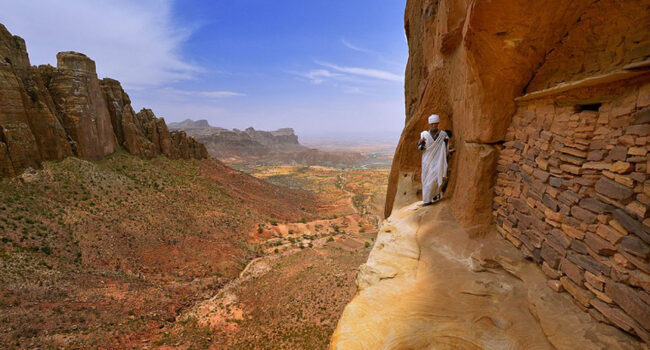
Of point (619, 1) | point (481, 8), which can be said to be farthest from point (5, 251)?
point (619, 1)

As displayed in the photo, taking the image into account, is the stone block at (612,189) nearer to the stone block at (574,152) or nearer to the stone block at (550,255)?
the stone block at (574,152)

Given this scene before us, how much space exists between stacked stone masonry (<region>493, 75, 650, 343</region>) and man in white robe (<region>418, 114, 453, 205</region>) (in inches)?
94.3

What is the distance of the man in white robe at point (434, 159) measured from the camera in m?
7.12

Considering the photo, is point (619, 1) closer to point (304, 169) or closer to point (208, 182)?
point (208, 182)

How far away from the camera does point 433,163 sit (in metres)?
7.41

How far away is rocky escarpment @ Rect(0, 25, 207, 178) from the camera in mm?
18188

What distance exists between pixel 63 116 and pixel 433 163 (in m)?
31.6

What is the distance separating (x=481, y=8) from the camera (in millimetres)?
4598

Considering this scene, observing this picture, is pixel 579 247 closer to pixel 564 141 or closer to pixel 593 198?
pixel 593 198

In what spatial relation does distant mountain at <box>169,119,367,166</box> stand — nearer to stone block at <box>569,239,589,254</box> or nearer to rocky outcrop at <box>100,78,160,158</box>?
rocky outcrop at <box>100,78,160,158</box>

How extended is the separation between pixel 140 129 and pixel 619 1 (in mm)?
37530

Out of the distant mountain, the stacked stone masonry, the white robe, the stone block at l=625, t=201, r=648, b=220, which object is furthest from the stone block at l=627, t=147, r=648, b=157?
the distant mountain

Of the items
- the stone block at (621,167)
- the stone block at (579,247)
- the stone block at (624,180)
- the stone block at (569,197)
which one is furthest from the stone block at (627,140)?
the stone block at (579,247)

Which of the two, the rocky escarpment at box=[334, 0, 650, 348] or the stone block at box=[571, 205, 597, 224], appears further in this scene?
the stone block at box=[571, 205, 597, 224]
